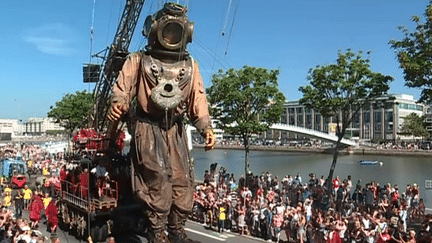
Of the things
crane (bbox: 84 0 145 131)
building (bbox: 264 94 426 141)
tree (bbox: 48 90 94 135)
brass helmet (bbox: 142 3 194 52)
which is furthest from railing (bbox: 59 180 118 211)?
building (bbox: 264 94 426 141)

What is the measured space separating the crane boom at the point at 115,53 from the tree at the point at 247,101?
250 inches

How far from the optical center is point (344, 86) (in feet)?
68.0

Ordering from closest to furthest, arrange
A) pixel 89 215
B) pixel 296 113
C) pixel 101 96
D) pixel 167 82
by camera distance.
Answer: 1. pixel 167 82
2. pixel 89 215
3. pixel 101 96
4. pixel 296 113

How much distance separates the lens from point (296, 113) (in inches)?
4747

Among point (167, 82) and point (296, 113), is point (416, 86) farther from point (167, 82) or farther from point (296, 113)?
point (296, 113)

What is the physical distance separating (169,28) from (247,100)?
17801mm

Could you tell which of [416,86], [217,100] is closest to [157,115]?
[416,86]

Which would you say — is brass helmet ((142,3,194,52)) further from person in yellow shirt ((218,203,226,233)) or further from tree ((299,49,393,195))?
tree ((299,49,393,195))

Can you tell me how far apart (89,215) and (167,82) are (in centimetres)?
542

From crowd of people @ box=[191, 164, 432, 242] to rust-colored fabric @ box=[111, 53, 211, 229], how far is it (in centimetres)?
494

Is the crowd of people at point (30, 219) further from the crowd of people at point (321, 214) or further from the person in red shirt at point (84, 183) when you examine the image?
the crowd of people at point (321, 214)

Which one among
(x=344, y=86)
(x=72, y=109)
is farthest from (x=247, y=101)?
(x=72, y=109)

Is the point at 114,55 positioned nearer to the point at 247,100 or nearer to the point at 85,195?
the point at 247,100

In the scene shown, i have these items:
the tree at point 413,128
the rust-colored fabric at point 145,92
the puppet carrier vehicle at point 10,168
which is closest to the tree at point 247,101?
the puppet carrier vehicle at point 10,168
